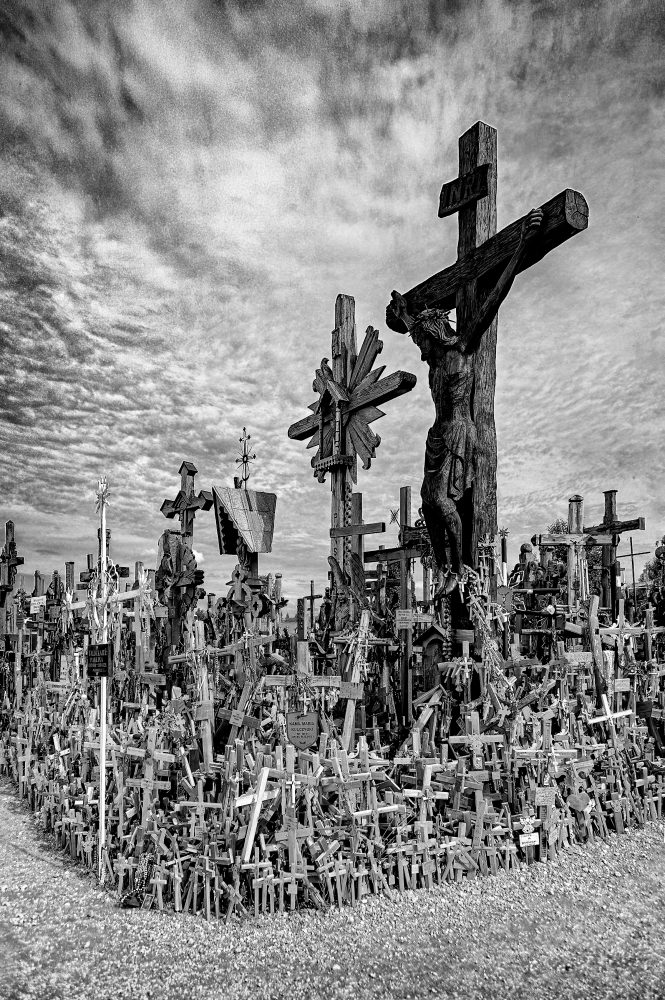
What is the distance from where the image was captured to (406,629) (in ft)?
27.2

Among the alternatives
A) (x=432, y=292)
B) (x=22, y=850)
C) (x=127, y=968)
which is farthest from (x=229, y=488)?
(x=127, y=968)

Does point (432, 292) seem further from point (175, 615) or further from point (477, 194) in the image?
point (175, 615)

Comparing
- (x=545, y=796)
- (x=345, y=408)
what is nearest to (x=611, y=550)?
(x=345, y=408)

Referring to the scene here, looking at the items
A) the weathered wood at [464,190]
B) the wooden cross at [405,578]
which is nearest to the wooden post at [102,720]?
the wooden cross at [405,578]

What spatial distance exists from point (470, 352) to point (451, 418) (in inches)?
31.7

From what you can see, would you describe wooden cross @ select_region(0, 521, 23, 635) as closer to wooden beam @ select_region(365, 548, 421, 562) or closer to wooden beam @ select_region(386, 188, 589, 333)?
wooden beam @ select_region(365, 548, 421, 562)

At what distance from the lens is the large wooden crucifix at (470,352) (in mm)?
7125

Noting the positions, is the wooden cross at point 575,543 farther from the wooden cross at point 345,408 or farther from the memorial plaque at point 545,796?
the memorial plaque at point 545,796

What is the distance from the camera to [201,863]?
193 inches

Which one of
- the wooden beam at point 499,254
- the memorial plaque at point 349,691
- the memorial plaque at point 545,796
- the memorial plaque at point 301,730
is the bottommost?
the memorial plaque at point 545,796

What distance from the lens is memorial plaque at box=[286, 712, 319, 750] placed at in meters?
5.46

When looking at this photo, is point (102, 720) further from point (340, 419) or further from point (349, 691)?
point (340, 419)

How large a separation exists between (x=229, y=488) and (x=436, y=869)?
18.6 feet

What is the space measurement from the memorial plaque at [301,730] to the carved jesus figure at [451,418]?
2275 millimetres
